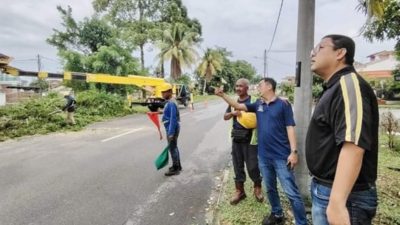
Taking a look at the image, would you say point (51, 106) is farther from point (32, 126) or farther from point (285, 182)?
point (285, 182)

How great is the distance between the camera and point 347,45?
216 centimetres

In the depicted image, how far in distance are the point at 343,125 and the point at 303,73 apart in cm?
260

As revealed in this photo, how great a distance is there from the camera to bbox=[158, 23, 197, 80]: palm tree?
36875 mm

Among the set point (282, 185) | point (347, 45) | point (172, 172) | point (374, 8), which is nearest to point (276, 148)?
point (282, 185)

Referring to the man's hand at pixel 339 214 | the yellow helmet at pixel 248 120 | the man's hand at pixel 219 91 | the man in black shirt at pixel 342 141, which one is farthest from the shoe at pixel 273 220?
the man's hand at pixel 339 214

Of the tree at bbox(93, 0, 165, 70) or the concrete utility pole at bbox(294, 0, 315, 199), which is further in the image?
the tree at bbox(93, 0, 165, 70)

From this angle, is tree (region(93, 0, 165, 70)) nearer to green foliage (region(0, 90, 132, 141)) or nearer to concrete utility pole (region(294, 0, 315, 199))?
Answer: green foliage (region(0, 90, 132, 141))

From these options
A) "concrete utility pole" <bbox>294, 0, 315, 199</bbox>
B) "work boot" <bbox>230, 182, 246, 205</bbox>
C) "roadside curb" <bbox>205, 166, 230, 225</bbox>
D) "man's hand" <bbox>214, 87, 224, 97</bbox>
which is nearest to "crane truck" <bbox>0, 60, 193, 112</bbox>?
"roadside curb" <bbox>205, 166, 230, 225</bbox>

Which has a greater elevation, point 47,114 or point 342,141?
point 342,141

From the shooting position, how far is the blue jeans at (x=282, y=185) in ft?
12.5

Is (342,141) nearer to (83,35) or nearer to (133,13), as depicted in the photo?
(83,35)

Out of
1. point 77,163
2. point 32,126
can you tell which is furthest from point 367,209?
point 32,126

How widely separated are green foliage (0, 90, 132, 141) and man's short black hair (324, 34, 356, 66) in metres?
12.5

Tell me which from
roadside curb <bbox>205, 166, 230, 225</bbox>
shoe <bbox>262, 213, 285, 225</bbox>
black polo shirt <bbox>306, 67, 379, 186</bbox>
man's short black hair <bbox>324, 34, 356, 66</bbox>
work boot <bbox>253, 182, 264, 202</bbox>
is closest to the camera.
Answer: black polo shirt <bbox>306, 67, 379, 186</bbox>
